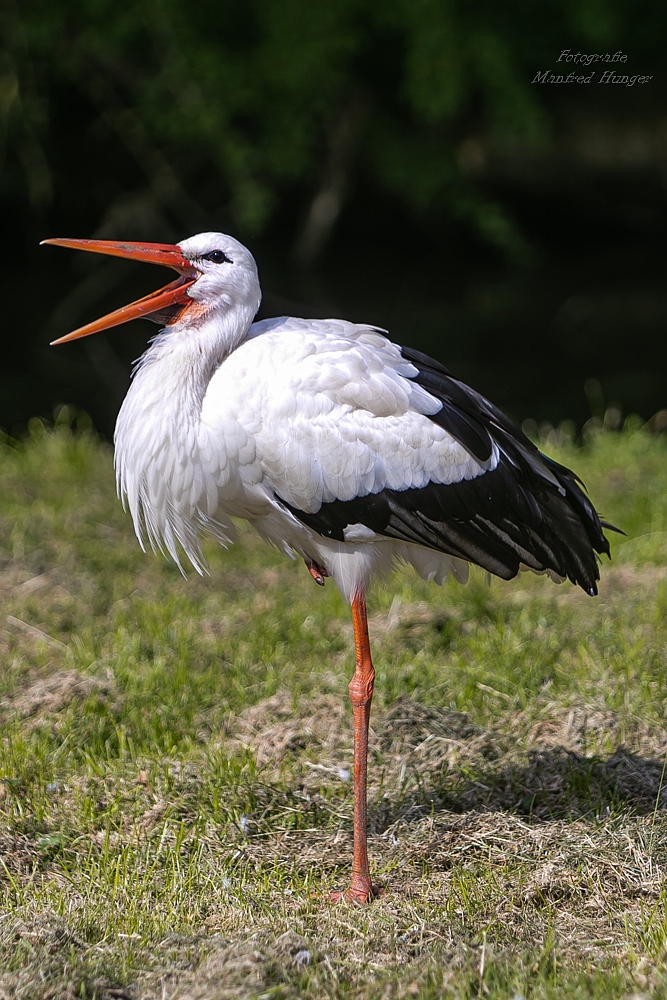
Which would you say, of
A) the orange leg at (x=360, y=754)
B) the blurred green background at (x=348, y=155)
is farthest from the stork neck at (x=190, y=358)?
the blurred green background at (x=348, y=155)

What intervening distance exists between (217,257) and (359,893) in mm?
1617

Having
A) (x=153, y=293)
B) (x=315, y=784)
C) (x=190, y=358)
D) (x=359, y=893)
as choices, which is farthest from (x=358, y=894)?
(x=153, y=293)

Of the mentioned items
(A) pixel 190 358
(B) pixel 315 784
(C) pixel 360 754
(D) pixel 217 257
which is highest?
(D) pixel 217 257

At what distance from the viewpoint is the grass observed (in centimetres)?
233

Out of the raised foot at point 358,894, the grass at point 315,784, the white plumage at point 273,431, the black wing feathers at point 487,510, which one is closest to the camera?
the grass at point 315,784

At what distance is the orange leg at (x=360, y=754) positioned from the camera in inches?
109

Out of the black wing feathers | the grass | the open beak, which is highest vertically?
the open beak

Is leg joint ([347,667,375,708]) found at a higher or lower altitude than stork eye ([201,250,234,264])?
lower

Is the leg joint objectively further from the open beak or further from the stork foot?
the open beak

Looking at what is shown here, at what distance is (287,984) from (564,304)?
10856 mm

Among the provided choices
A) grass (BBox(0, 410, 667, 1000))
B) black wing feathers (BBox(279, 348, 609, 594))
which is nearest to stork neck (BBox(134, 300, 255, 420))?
black wing feathers (BBox(279, 348, 609, 594))

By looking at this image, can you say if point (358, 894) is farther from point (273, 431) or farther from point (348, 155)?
point (348, 155)

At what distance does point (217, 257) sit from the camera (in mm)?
3000

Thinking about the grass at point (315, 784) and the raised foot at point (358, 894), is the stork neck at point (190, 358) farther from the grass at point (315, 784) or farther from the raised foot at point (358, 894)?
the raised foot at point (358, 894)
